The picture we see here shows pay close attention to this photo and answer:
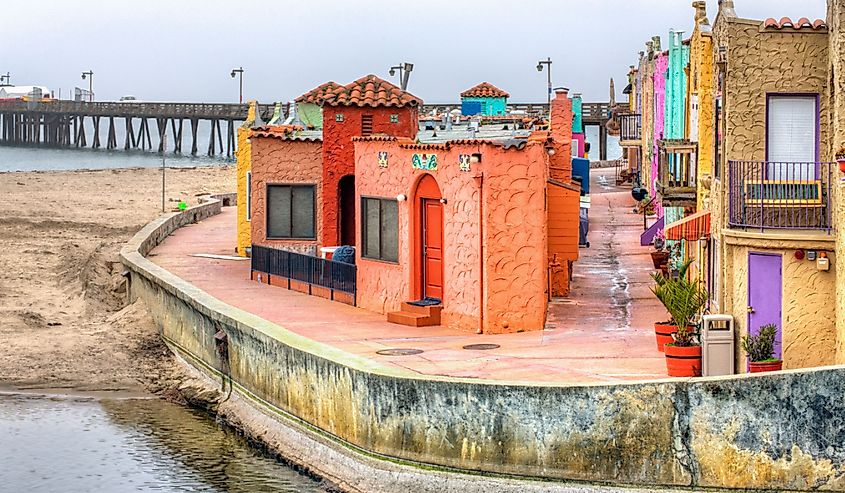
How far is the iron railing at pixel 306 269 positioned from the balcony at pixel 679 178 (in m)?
5.69

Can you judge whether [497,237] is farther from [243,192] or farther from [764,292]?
[243,192]

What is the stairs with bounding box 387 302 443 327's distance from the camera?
24.5 metres

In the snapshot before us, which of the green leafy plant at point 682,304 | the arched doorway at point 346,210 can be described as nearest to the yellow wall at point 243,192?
the arched doorway at point 346,210

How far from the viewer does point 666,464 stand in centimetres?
1698

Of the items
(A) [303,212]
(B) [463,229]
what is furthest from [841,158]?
(A) [303,212]

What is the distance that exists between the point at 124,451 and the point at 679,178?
39.1 ft

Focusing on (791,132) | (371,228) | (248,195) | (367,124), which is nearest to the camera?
(791,132)

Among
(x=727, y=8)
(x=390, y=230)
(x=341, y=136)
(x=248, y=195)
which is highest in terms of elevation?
(x=727, y=8)

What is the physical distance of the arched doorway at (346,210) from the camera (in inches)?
1221

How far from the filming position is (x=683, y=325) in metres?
19.7

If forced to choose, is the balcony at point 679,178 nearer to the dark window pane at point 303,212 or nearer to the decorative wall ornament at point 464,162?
the decorative wall ornament at point 464,162

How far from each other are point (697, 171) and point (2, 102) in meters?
143

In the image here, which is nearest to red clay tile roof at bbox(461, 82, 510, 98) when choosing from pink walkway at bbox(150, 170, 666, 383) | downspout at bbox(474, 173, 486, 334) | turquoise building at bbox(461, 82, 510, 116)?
turquoise building at bbox(461, 82, 510, 116)

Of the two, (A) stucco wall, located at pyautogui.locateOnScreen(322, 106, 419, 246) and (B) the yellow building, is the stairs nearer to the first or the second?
(A) stucco wall, located at pyautogui.locateOnScreen(322, 106, 419, 246)
